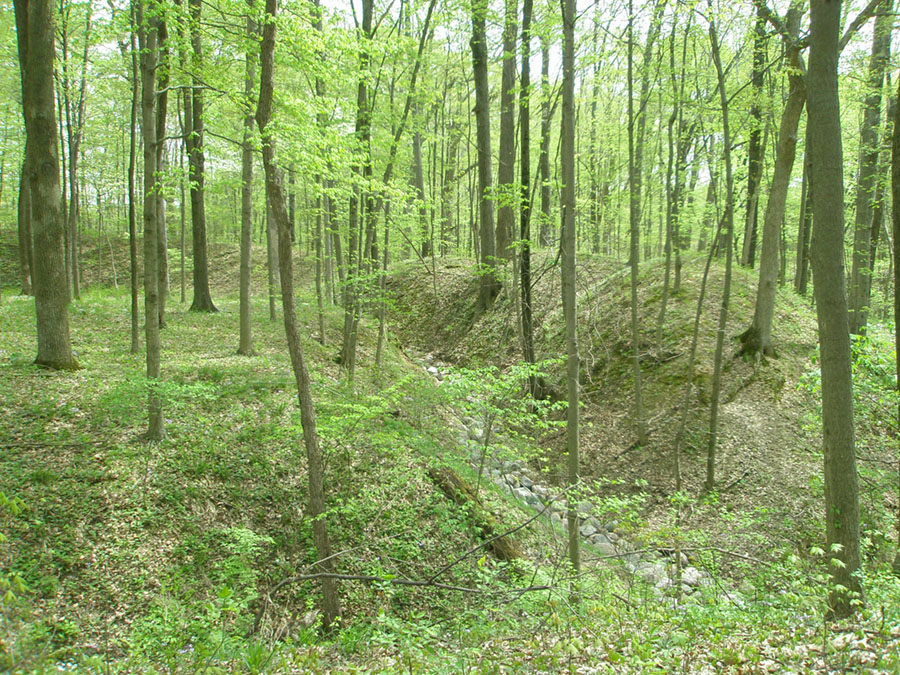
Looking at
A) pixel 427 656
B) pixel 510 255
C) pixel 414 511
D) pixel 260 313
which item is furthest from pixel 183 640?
pixel 260 313

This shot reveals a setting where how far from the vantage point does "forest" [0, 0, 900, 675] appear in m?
3.74

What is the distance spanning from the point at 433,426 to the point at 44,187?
287 inches

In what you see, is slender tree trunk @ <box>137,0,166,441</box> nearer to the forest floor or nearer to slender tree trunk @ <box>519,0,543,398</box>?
the forest floor

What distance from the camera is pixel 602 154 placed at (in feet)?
63.1

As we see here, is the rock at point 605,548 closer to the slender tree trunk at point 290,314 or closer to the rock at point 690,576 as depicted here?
the rock at point 690,576

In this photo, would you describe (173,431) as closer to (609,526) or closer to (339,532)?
(339,532)

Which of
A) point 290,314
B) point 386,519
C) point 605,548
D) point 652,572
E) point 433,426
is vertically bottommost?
point 605,548

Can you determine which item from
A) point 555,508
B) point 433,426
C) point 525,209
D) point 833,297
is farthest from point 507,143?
point 833,297

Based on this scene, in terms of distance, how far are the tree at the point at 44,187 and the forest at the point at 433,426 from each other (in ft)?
0.14

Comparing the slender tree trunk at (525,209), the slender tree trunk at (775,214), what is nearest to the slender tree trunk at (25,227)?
the slender tree trunk at (525,209)

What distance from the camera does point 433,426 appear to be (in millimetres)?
9172

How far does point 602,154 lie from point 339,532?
1839 cm

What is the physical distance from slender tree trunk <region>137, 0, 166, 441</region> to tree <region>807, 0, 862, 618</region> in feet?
22.7

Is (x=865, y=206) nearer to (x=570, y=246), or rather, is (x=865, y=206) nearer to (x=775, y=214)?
(x=775, y=214)
